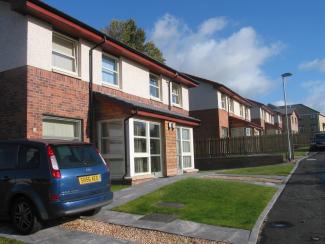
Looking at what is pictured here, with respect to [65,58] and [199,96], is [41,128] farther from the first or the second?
[199,96]

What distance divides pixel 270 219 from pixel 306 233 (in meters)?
1.25

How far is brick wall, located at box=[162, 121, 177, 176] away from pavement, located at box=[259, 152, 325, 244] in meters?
5.22

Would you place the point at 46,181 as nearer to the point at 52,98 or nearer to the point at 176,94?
the point at 52,98

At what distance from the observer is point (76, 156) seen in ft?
26.4

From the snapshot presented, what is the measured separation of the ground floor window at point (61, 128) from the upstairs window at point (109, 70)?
8.38 feet

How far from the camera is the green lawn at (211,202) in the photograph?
8695mm

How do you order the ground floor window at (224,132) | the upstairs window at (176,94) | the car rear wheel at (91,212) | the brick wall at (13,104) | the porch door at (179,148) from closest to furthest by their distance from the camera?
the car rear wheel at (91,212) → the brick wall at (13,104) → the porch door at (179,148) → the upstairs window at (176,94) → the ground floor window at (224,132)

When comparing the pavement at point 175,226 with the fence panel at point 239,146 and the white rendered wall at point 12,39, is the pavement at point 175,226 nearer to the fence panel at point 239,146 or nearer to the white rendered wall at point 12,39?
the white rendered wall at point 12,39

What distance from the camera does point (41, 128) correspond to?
39.5 ft

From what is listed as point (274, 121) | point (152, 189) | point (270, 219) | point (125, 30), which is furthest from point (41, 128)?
point (274, 121)

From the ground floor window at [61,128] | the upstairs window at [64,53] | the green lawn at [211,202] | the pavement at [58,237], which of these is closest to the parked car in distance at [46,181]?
the pavement at [58,237]

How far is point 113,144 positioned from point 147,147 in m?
1.50

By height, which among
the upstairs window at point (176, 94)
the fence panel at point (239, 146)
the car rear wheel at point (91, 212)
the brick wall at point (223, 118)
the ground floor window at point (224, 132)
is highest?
the upstairs window at point (176, 94)

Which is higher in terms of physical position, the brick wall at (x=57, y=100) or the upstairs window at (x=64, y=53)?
the upstairs window at (x=64, y=53)
